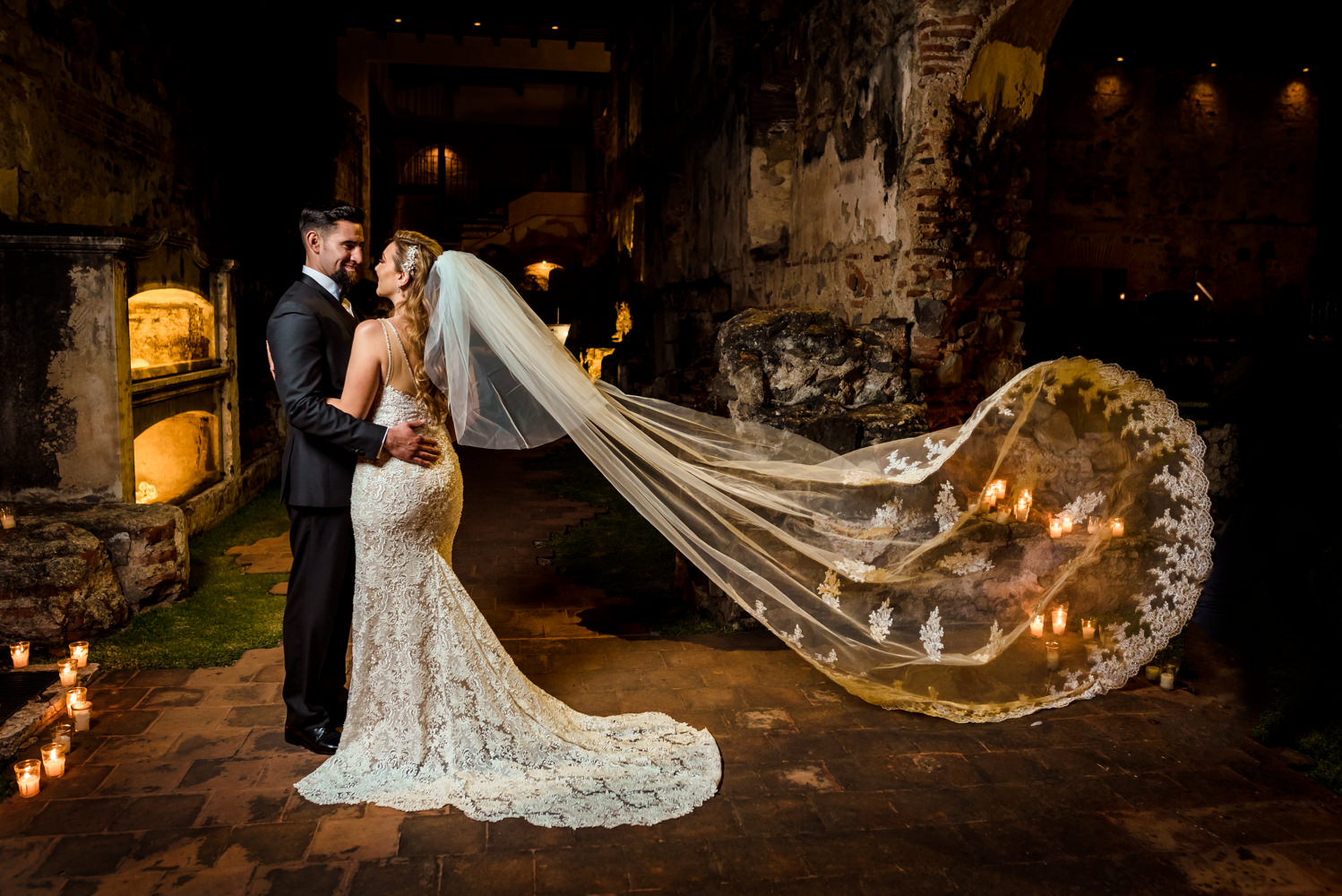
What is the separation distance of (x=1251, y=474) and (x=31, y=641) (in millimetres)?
6645

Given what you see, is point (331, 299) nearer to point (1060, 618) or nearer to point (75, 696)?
→ point (75, 696)

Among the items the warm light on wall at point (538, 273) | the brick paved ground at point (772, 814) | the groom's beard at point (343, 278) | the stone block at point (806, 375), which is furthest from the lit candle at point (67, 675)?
the warm light on wall at point (538, 273)

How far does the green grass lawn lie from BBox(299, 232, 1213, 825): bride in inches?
66.3

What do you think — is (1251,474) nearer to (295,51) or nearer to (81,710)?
(81,710)

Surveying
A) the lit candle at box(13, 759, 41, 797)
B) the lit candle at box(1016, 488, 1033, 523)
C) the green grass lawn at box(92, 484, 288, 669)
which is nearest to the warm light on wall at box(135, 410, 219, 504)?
the green grass lawn at box(92, 484, 288, 669)

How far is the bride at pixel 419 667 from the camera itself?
10.7 ft

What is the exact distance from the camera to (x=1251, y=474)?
5.19 m

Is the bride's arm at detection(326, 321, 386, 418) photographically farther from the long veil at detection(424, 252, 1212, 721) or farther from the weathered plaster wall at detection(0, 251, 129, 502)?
the weathered plaster wall at detection(0, 251, 129, 502)

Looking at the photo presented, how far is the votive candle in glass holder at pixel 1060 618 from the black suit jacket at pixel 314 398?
285 cm

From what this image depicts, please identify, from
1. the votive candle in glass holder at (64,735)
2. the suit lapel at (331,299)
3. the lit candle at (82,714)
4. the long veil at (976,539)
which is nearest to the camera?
the votive candle in glass holder at (64,735)

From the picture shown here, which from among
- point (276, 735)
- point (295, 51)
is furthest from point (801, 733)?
point (295, 51)

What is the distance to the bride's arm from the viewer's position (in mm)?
3242

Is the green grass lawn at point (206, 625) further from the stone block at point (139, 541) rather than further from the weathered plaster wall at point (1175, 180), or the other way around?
the weathered plaster wall at point (1175, 180)

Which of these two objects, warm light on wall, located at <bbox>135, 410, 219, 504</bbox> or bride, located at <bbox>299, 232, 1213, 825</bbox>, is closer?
bride, located at <bbox>299, 232, 1213, 825</bbox>
